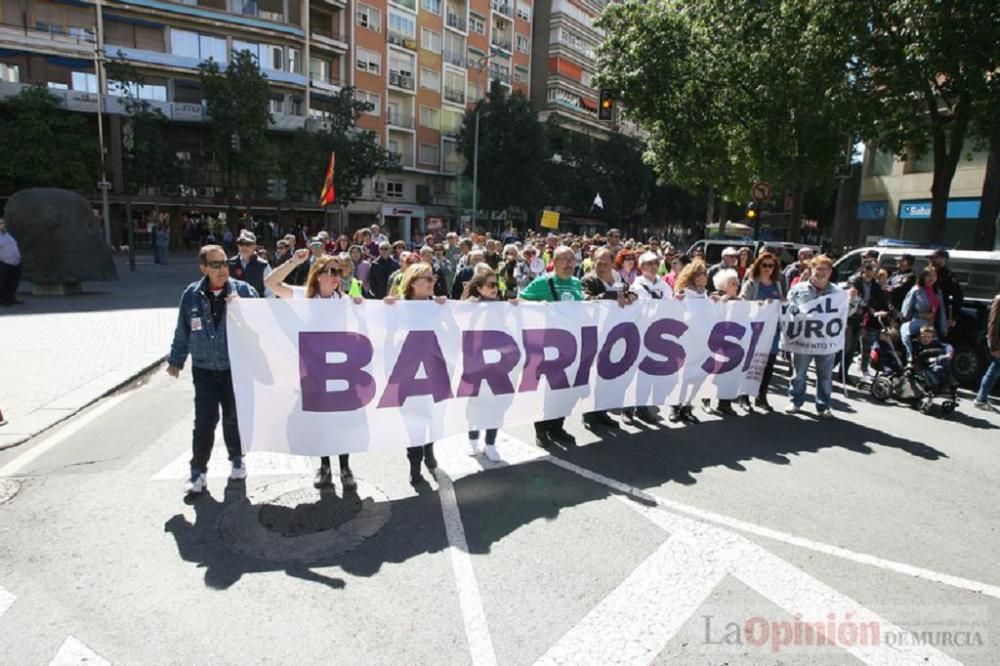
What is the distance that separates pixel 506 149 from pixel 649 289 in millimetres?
43487

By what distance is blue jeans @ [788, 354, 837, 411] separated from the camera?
7254mm

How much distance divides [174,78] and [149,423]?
134 ft

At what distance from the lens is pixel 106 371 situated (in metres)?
8.36

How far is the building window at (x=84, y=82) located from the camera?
1490 inches

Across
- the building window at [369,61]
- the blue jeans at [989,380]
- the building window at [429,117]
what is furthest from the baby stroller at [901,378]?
the building window at [429,117]

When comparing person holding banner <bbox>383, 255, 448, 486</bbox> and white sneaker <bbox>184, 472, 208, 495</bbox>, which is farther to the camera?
person holding banner <bbox>383, 255, 448, 486</bbox>

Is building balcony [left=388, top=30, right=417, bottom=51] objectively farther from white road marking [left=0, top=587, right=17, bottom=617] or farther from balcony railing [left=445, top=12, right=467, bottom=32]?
white road marking [left=0, top=587, right=17, bottom=617]

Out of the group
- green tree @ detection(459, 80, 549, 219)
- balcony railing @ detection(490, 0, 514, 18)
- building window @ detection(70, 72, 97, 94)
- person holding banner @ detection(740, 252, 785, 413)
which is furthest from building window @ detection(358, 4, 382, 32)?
person holding banner @ detection(740, 252, 785, 413)

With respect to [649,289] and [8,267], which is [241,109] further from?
[649,289]

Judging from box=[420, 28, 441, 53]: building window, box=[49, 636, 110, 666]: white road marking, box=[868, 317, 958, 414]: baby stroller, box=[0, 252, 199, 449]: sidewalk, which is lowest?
box=[0, 252, 199, 449]: sidewalk

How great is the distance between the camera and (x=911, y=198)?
91.2 feet

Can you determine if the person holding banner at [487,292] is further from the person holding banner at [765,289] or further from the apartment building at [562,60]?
the apartment building at [562,60]

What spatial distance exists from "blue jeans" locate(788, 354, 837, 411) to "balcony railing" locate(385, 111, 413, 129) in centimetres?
4776

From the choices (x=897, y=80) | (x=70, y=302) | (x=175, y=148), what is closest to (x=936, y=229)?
(x=897, y=80)
